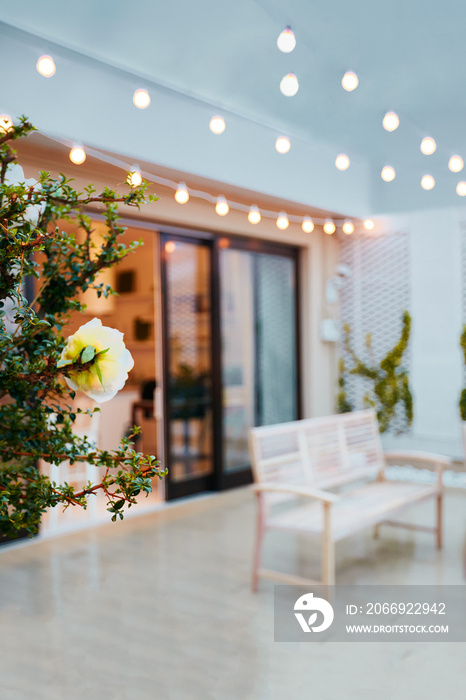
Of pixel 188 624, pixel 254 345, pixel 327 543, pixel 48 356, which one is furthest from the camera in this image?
pixel 254 345

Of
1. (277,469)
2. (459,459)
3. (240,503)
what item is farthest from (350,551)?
(459,459)

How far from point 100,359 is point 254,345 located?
5819 mm

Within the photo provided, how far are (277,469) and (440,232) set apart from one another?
4052 mm

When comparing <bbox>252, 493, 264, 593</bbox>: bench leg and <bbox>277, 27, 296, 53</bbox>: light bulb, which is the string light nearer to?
<bbox>277, 27, 296, 53</bbox>: light bulb

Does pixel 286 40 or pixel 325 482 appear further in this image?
pixel 325 482

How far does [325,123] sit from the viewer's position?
5168mm

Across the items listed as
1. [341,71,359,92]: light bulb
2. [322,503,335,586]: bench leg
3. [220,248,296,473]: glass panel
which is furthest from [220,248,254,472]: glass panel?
[341,71,359,92]: light bulb

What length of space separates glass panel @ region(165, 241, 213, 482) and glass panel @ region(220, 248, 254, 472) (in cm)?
22

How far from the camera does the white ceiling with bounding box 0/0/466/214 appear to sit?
132 inches

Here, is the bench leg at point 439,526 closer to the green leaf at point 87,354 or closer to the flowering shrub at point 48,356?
the flowering shrub at point 48,356

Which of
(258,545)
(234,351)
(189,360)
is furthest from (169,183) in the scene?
(258,545)

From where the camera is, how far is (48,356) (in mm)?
1051

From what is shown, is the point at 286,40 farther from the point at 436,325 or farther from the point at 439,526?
the point at 436,325

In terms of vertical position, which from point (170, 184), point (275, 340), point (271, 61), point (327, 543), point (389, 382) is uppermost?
point (271, 61)
